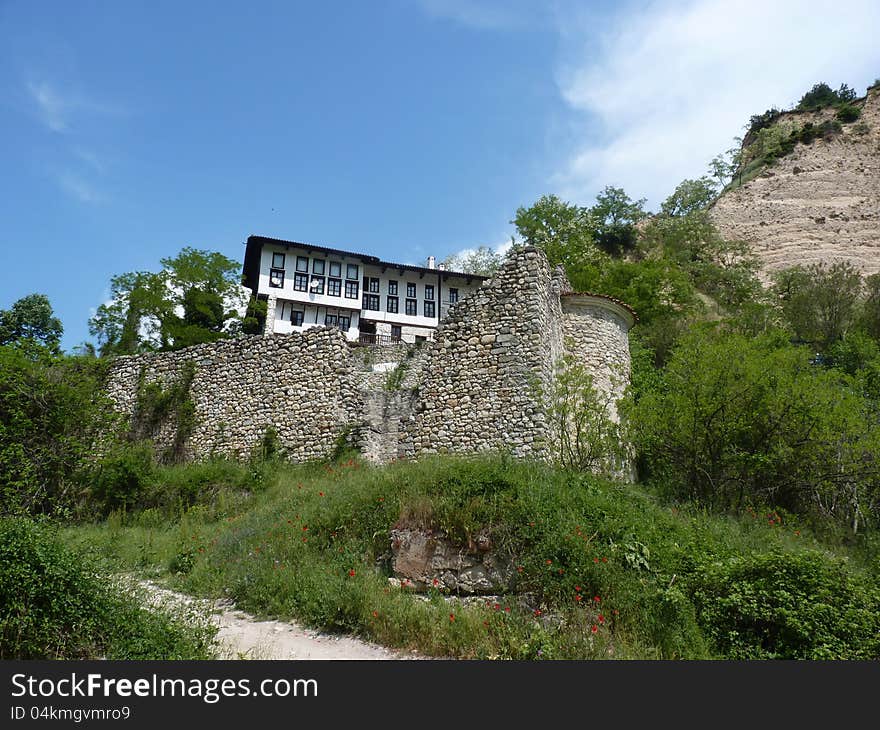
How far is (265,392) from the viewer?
17500 millimetres

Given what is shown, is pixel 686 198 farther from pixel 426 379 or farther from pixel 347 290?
pixel 426 379

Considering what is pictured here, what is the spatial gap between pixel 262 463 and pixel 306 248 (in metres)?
31.4

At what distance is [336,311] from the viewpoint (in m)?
45.8

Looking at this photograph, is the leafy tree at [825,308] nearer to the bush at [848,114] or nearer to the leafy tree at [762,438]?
the leafy tree at [762,438]

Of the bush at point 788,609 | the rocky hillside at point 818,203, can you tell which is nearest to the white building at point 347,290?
the rocky hillside at point 818,203

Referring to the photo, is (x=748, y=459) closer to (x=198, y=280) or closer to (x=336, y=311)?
(x=198, y=280)

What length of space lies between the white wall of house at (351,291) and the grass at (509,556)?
33.2 meters

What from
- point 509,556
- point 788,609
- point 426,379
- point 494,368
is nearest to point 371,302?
point 426,379

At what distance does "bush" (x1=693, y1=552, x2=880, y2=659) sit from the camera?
696cm

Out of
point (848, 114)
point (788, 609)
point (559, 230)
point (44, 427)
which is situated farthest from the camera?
point (848, 114)

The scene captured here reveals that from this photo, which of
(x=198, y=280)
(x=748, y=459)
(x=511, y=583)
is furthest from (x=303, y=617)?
(x=198, y=280)

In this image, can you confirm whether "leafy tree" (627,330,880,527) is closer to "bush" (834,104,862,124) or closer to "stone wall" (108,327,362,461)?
"stone wall" (108,327,362,461)

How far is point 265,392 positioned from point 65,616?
11411mm

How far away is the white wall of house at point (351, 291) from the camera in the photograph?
44.4 metres
